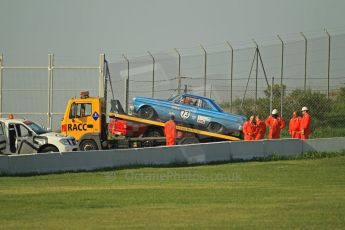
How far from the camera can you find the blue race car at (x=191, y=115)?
32.3m

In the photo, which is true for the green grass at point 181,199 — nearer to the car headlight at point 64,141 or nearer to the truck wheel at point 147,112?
the car headlight at point 64,141

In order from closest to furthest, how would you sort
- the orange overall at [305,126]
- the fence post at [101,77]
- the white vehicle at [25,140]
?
the white vehicle at [25,140] → the orange overall at [305,126] → the fence post at [101,77]

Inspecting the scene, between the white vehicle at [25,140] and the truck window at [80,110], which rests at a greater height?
the truck window at [80,110]

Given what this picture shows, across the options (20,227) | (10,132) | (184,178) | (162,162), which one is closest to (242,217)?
(20,227)

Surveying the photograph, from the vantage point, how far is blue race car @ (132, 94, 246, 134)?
32.3 metres

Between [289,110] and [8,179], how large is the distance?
17.6 meters

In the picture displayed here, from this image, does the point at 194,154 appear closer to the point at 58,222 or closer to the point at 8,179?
the point at 8,179

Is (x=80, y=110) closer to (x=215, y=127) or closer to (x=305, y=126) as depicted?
(x=215, y=127)

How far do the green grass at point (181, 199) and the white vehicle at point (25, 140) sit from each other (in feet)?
13.5

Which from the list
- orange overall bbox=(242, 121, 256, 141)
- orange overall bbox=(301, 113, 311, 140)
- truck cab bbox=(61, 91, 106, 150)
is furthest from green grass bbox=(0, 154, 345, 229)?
truck cab bbox=(61, 91, 106, 150)

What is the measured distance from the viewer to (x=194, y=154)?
85.9 feet

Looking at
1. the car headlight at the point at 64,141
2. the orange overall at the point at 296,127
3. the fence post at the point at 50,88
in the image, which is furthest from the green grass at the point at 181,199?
the fence post at the point at 50,88

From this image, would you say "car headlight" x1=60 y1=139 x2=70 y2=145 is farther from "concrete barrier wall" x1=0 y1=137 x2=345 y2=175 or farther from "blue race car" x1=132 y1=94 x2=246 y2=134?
"blue race car" x1=132 y1=94 x2=246 y2=134

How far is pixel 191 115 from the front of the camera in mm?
32406
